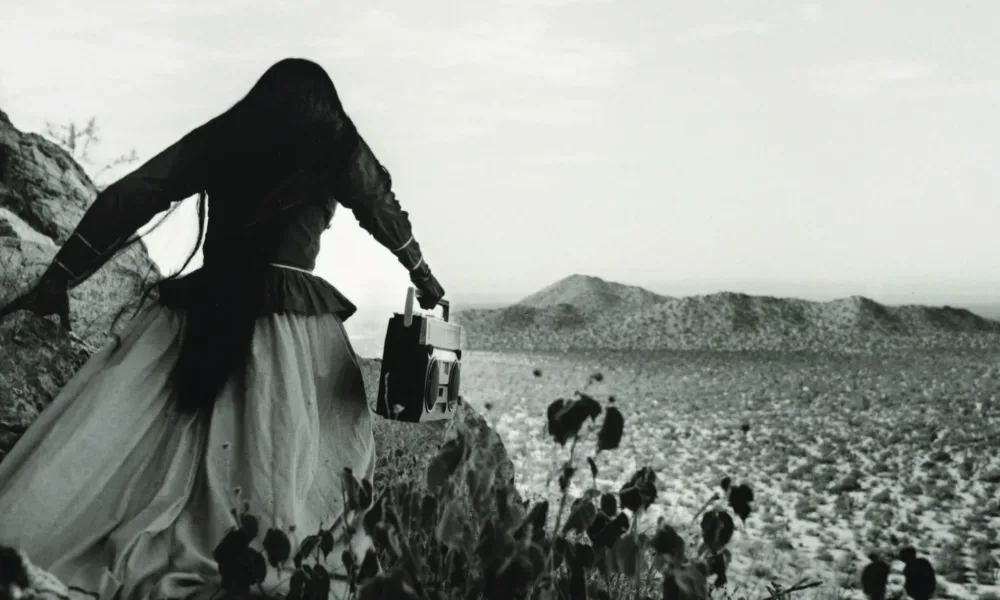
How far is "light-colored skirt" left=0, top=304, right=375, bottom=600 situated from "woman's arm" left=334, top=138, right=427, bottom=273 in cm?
39

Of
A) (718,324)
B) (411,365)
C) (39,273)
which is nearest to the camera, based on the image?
(411,365)

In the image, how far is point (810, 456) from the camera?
7504 mm

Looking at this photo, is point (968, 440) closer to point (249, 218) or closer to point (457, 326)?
point (457, 326)

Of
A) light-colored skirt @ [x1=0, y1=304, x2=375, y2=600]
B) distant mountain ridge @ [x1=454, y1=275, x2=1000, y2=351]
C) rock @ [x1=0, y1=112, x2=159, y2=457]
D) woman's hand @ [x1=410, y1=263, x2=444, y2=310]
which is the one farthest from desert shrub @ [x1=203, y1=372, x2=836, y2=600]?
distant mountain ridge @ [x1=454, y1=275, x2=1000, y2=351]

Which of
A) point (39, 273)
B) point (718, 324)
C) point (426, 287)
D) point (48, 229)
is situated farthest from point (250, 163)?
point (718, 324)

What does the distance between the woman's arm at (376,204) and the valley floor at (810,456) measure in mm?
606

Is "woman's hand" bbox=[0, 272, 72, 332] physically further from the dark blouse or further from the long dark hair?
the long dark hair

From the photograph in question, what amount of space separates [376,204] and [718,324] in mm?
23633

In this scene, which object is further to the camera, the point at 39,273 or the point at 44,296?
the point at 39,273

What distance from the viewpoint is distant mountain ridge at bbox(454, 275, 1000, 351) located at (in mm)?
23109

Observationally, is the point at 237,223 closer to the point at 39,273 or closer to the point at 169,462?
the point at 169,462

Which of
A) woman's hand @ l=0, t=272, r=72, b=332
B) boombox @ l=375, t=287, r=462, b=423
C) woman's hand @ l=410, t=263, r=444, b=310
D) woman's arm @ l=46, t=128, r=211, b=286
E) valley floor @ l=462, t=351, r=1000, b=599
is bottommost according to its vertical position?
valley floor @ l=462, t=351, r=1000, b=599

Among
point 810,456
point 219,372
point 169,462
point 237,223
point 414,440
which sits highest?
point 237,223

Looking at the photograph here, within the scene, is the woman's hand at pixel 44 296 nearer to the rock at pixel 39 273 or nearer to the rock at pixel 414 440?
the rock at pixel 39 273
